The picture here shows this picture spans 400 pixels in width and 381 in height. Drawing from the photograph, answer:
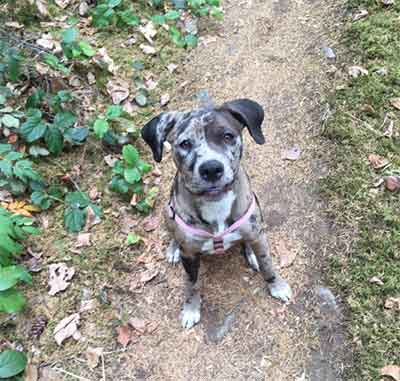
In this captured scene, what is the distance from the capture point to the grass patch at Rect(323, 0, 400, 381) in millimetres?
3807

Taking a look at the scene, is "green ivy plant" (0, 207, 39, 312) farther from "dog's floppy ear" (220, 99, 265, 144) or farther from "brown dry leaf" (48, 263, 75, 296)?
"dog's floppy ear" (220, 99, 265, 144)

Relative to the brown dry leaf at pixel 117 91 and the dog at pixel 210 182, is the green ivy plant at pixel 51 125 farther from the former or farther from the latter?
the dog at pixel 210 182

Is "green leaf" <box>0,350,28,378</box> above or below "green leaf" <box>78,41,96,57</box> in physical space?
below

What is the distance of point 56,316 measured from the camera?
14.0 feet

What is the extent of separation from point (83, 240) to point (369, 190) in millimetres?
2714

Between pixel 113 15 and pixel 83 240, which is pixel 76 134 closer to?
pixel 83 240

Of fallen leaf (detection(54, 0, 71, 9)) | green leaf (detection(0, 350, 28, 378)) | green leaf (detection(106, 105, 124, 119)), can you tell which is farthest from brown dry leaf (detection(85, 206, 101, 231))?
fallen leaf (detection(54, 0, 71, 9))

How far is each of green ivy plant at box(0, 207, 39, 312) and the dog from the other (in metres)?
1.23

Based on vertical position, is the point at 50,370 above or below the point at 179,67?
below

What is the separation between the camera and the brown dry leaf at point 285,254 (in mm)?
4422

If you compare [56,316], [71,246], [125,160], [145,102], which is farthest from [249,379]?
[145,102]

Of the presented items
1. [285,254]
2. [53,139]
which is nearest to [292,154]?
[285,254]

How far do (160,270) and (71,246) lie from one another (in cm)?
87

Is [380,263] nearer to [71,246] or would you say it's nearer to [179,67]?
[71,246]
